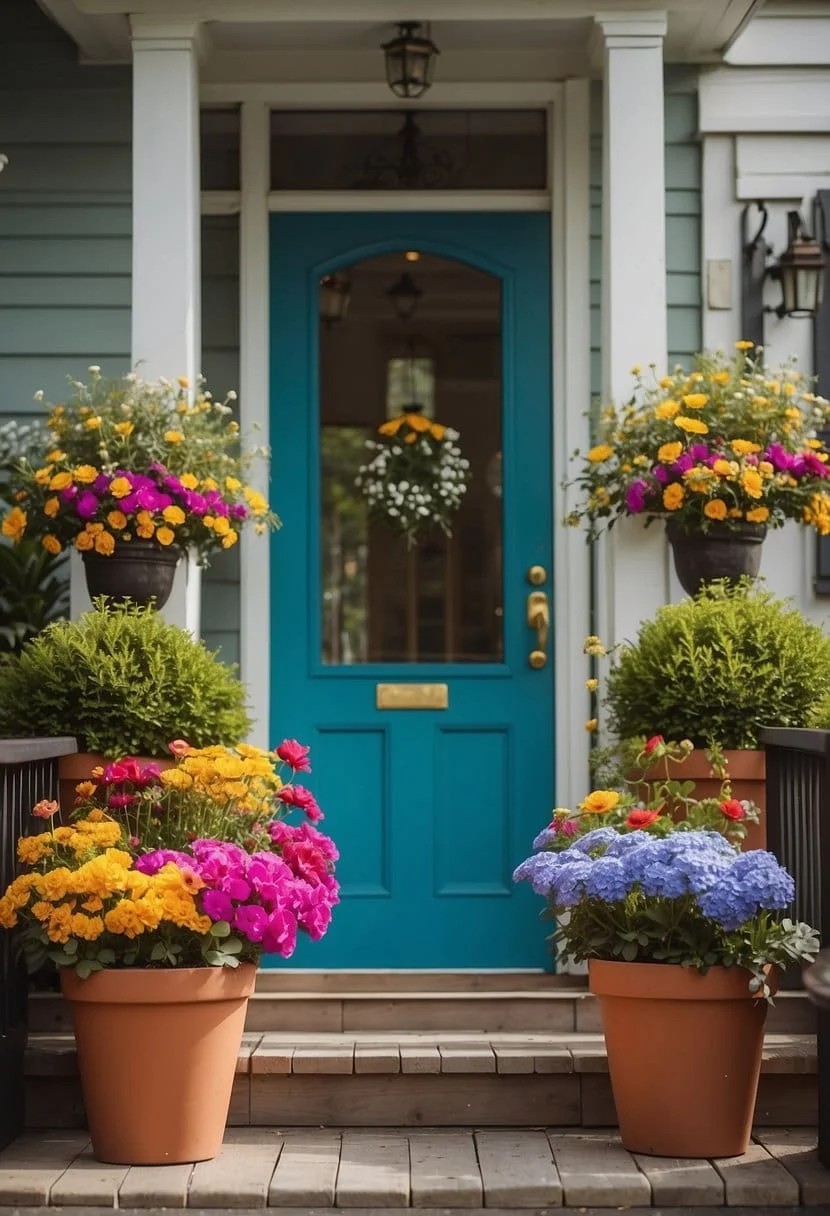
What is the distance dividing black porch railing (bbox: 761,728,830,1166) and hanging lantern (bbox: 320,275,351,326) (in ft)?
5.99

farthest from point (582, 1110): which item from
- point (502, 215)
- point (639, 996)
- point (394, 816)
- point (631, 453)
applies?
point (502, 215)

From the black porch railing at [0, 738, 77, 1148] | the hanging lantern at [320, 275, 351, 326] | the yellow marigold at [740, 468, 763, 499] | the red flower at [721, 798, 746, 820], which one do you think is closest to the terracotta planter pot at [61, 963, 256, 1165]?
the black porch railing at [0, 738, 77, 1148]

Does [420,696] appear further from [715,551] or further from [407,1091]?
[407,1091]

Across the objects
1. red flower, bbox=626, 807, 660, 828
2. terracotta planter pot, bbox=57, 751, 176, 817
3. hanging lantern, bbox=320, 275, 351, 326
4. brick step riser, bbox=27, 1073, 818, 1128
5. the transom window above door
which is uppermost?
the transom window above door

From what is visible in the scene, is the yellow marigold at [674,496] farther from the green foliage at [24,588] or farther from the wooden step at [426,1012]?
the green foliage at [24,588]

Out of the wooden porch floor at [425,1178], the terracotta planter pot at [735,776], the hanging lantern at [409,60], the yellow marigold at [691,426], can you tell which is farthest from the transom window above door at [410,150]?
the wooden porch floor at [425,1178]

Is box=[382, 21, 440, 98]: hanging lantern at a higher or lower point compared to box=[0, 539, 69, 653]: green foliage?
higher

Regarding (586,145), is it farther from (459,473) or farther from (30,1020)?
(30,1020)

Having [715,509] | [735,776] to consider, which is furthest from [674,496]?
[735,776]

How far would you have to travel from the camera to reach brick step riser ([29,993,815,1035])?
13.6ft

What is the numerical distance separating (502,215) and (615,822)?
6.46 ft

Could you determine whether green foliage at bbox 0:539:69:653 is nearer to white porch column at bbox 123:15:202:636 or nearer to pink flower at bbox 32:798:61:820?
white porch column at bbox 123:15:202:636

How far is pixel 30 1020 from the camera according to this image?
392 centimetres

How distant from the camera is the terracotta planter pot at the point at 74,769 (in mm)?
3990
